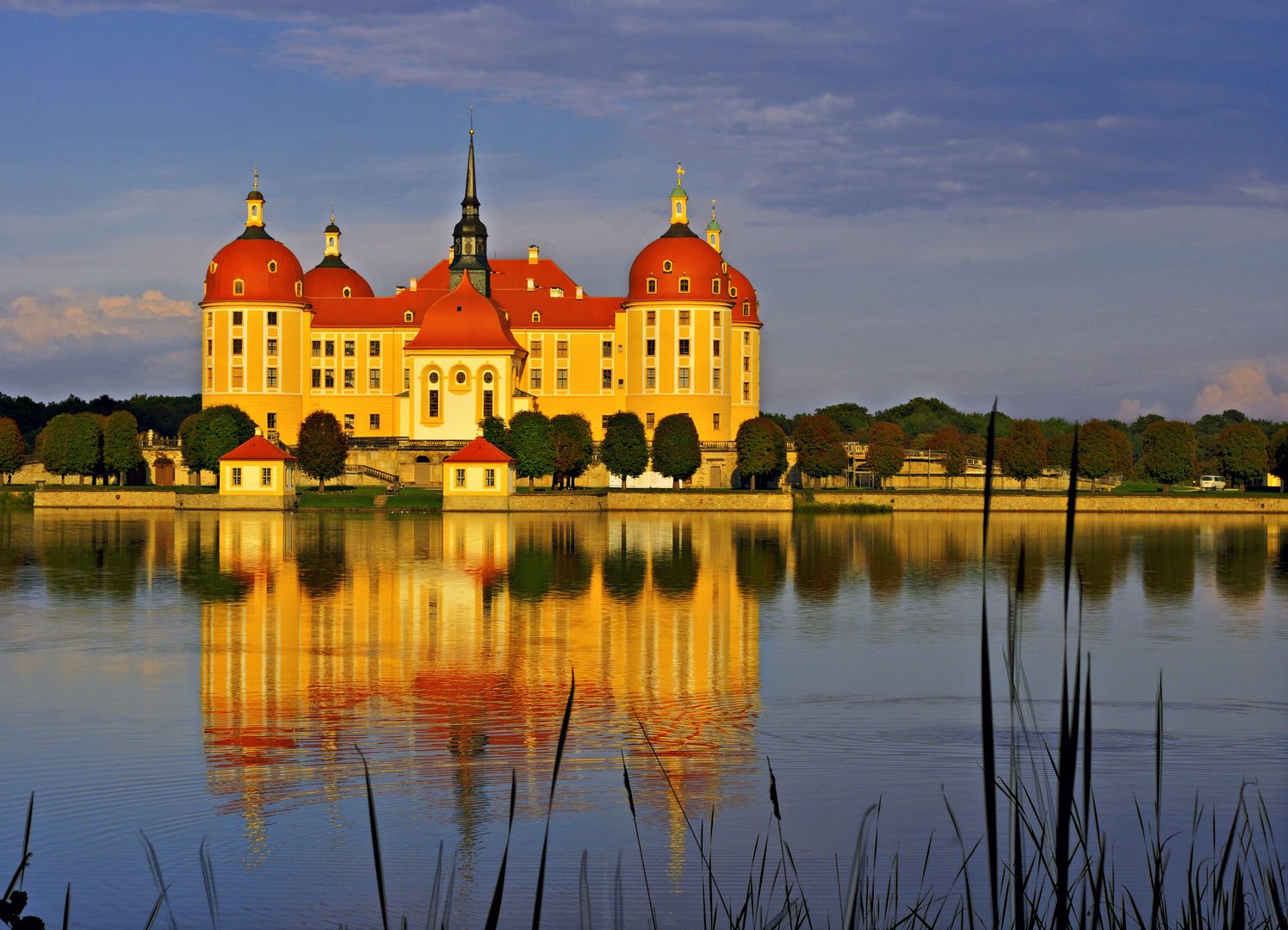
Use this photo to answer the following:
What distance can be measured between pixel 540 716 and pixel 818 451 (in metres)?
58.3

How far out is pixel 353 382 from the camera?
80938 mm

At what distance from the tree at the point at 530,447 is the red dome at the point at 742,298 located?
21705 mm

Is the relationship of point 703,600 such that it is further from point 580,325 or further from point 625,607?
point 580,325

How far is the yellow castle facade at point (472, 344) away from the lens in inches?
2940

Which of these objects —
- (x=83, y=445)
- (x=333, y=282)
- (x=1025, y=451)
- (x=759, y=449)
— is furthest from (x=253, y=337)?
(x=1025, y=451)

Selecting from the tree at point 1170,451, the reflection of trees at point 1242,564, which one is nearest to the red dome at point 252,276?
the tree at point 1170,451

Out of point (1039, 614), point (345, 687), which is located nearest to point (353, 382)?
point (1039, 614)

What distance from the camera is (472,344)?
244ft

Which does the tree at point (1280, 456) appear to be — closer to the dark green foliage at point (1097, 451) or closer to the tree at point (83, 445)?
the dark green foliage at point (1097, 451)

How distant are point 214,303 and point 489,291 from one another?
52.1 ft

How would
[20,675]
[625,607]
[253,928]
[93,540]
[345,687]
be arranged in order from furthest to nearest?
[93,540]
[625,607]
[20,675]
[345,687]
[253,928]

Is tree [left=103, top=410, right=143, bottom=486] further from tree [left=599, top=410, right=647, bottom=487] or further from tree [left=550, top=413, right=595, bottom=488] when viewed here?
tree [left=599, top=410, right=647, bottom=487]

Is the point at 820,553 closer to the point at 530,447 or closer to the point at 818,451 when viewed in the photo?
the point at 530,447

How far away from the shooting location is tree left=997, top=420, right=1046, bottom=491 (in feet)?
249
